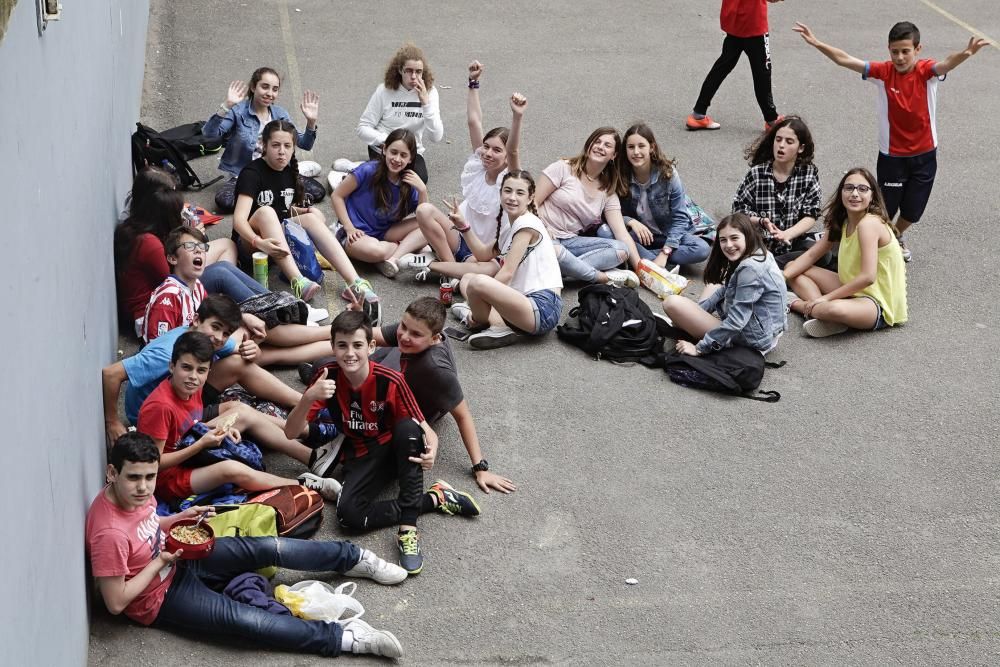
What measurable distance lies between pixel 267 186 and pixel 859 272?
4319mm

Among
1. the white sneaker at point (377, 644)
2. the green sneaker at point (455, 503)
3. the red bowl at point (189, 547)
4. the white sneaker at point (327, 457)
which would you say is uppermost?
the red bowl at point (189, 547)

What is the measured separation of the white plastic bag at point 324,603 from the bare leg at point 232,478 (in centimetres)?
65

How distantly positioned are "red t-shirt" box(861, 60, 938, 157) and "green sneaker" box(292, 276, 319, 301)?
4.77m

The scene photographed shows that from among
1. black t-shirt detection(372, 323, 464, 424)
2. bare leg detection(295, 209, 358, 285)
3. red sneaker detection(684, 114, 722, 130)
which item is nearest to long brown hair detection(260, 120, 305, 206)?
bare leg detection(295, 209, 358, 285)

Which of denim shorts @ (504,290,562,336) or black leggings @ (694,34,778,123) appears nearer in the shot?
denim shorts @ (504,290,562,336)

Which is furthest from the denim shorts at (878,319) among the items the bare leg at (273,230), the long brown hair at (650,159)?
the bare leg at (273,230)

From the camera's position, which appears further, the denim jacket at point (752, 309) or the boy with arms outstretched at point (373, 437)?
the denim jacket at point (752, 309)

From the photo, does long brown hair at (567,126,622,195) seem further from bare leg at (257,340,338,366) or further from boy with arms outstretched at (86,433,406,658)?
boy with arms outstretched at (86,433,406,658)

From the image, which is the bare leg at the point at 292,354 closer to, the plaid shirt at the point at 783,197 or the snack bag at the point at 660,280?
the snack bag at the point at 660,280

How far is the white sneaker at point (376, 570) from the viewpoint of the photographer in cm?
578

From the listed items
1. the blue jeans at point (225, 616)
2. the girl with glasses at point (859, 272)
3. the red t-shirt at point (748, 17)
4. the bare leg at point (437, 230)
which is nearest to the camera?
the blue jeans at point (225, 616)

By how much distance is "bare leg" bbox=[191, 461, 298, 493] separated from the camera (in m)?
5.97

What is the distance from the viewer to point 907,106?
9297 mm

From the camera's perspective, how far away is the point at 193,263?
6910 millimetres
